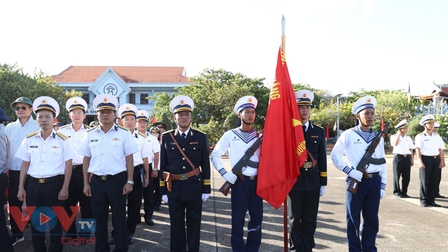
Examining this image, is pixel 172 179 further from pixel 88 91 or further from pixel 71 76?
pixel 71 76

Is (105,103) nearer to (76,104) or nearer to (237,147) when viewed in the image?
(76,104)

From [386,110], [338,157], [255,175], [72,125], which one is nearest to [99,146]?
[72,125]

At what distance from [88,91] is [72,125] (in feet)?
106

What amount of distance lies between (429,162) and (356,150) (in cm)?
444

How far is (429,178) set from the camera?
23.9 feet

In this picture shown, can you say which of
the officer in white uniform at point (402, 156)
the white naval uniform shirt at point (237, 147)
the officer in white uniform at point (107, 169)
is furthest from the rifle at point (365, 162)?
the officer in white uniform at point (402, 156)

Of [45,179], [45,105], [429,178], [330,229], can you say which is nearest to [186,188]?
[45,179]

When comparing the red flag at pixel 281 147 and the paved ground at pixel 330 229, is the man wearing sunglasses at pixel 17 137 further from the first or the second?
the red flag at pixel 281 147

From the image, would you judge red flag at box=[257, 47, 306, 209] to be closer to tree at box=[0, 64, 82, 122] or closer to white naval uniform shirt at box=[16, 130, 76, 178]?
white naval uniform shirt at box=[16, 130, 76, 178]

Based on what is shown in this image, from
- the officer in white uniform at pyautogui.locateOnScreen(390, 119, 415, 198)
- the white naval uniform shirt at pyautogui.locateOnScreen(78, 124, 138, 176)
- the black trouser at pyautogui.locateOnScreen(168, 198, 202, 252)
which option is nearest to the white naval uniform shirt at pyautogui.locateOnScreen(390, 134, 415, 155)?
the officer in white uniform at pyautogui.locateOnScreen(390, 119, 415, 198)

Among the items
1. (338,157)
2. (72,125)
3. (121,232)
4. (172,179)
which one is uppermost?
(72,125)

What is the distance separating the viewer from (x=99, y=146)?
4.03m

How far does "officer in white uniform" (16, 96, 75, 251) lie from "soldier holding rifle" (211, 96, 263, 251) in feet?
6.49

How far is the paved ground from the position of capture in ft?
14.9
